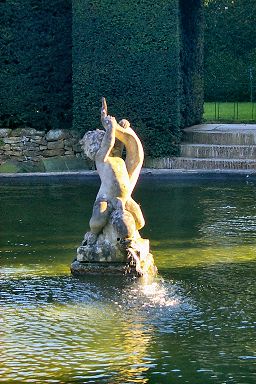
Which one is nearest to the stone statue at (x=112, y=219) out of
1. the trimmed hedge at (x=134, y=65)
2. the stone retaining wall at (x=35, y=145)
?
the trimmed hedge at (x=134, y=65)

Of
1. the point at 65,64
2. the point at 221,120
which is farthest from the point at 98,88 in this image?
the point at 221,120

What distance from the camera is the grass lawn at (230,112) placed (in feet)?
86.9

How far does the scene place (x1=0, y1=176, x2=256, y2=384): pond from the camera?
25.5 feet

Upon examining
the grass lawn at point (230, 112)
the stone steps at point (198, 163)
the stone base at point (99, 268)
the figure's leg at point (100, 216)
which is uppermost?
the figure's leg at point (100, 216)

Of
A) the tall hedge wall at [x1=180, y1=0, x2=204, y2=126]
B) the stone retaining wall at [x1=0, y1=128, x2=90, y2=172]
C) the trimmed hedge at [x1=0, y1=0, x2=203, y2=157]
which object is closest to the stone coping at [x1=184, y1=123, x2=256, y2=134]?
the tall hedge wall at [x1=180, y1=0, x2=204, y2=126]

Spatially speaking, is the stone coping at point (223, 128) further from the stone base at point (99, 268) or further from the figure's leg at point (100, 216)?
the stone base at point (99, 268)

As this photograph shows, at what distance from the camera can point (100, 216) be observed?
10.8 metres

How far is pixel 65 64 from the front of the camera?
869 inches

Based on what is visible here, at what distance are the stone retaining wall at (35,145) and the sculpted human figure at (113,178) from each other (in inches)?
422

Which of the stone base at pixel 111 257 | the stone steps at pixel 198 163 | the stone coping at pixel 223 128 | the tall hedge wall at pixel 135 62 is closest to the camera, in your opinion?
the stone base at pixel 111 257

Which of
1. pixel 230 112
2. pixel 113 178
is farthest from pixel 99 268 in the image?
pixel 230 112

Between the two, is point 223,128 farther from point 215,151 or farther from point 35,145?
point 35,145

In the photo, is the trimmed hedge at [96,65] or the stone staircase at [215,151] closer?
the stone staircase at [215,151]

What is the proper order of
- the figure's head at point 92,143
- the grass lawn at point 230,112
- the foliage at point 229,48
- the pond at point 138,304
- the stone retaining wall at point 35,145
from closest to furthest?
the pond at point 138,304 → the figure's head at point 92,143 → the stone retaining wall at point 35,145 → the grass lawn at point 230,112 → the foliage at point 229,48
